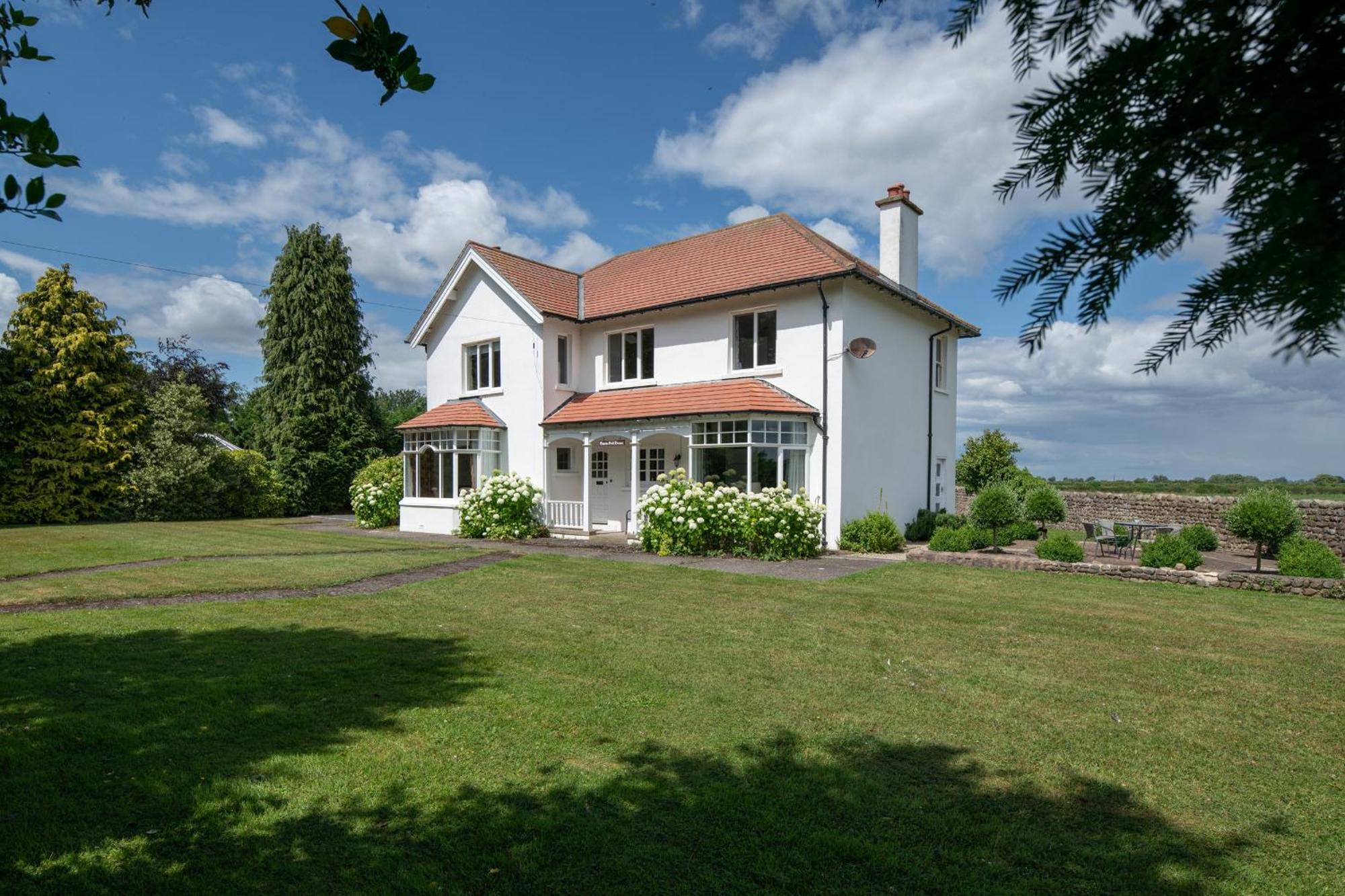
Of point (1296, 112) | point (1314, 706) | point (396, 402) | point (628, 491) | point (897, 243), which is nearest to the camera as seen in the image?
point (1296, 112)

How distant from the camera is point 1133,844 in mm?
3754

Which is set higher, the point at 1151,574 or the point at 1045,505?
the point at 1045,505

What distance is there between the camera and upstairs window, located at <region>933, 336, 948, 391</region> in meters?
21.5

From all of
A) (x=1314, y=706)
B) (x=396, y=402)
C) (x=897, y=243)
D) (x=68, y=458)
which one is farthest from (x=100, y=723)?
(x=396, y=402)

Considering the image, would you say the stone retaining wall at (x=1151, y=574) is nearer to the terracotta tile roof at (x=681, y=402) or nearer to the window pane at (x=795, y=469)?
the window pane at (x=795, y=469)

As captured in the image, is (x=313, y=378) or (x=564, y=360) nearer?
(x=564, y=360)

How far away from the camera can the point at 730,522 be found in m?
15.5

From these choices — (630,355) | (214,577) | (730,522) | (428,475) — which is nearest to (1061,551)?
(730,522)

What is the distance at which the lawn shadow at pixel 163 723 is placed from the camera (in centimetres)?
358

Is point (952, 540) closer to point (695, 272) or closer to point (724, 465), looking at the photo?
point (724, 465)

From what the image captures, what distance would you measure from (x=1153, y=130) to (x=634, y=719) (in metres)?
4.96

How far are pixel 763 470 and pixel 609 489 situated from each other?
6.08 metres

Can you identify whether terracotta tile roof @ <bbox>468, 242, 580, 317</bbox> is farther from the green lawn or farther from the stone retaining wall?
the green lawn

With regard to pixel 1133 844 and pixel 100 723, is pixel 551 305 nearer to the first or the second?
pixel 100 723
